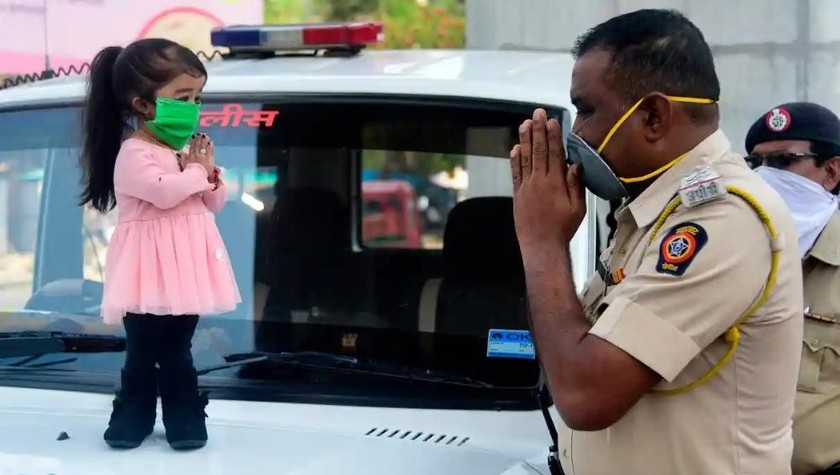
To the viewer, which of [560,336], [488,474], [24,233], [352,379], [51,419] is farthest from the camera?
[24,233]

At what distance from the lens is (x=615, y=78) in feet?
7.00

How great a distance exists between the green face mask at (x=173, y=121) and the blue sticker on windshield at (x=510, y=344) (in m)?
0.87

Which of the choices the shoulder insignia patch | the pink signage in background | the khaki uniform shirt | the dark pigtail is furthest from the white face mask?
the pink signage in background

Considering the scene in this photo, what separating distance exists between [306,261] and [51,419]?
43.4 inches

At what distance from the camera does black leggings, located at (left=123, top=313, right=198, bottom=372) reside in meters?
2.78

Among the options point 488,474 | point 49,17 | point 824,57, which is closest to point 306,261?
point 488,474

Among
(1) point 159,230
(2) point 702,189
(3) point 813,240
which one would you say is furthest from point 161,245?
(3) point 813,240

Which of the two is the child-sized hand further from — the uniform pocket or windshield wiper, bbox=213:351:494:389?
the uniform pocket

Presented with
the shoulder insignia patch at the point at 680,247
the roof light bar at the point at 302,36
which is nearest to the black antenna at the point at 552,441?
the shoulder insignia patch at the point at 680,247

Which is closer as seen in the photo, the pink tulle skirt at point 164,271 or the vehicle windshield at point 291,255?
the pink tulle skirt at point 164,271

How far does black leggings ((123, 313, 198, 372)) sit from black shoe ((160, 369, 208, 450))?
3cm

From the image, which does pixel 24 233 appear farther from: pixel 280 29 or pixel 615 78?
pixel 615 78

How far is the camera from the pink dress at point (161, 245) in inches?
108

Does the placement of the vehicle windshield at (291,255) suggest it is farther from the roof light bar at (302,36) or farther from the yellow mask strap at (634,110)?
the yellow mask strap at (634,110)
